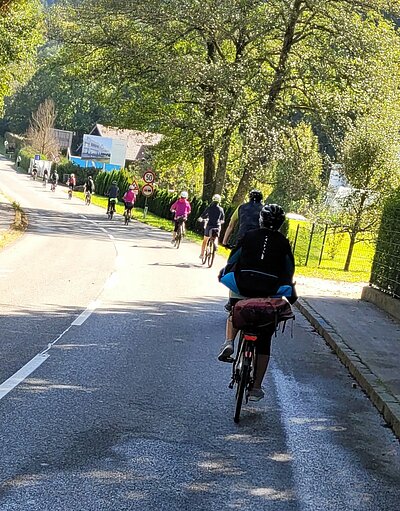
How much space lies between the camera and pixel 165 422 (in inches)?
269

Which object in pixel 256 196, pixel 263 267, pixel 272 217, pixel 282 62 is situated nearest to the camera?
pixel 263 267

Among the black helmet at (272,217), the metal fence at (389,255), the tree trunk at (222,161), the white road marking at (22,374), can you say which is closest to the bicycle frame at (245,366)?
the black helmet at (272,217)

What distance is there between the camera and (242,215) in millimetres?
12344

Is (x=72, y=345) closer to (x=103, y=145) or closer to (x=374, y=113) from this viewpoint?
(x=374, y=113)

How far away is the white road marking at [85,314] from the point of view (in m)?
11.7

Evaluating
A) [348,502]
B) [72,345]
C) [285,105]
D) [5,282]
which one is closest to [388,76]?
[285,105]

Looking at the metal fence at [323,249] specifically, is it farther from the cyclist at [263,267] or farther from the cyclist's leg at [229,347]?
the cyclist at [263,267]

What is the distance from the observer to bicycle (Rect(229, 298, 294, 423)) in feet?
23.5

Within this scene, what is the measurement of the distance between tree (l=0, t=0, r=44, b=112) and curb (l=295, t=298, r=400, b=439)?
23478 millimetres

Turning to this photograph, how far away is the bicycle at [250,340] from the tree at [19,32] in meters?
27.8

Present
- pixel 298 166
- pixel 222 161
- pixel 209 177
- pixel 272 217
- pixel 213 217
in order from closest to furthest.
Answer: pixel 272 217 < pixel 213 217 < pixel 298 166 < pixel 222 161 < pixel 209 177

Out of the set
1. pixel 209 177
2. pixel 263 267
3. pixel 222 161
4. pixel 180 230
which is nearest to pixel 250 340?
pixel 263 267

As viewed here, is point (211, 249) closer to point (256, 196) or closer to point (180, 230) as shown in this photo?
point (180, 230)

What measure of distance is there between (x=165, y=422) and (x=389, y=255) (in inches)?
451
